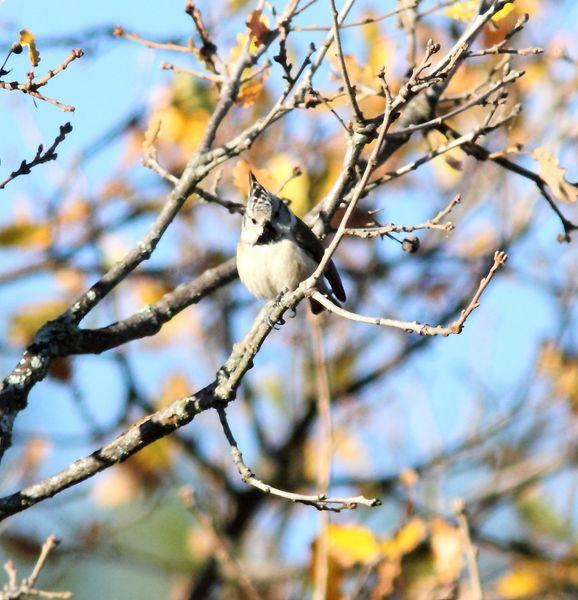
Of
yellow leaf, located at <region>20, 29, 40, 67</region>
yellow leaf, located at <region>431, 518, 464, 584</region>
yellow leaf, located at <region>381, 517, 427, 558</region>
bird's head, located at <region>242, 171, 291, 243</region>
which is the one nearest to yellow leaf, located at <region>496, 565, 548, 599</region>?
yellow leaf, located at <region>431, 518, 464, 584</region>

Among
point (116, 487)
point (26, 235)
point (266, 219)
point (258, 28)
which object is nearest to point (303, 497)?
point (258, 28)

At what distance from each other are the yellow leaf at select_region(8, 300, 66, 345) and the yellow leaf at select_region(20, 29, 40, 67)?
3.54m

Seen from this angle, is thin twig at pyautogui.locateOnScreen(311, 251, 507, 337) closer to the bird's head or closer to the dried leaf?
the dried leaf

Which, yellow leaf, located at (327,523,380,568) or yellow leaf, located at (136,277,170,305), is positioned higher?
yellow leaf, located at (136,277,170,305)

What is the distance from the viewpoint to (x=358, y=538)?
141 inches

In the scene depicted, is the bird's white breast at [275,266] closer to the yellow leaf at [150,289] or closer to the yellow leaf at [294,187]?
the yellow leaf at [294,187]

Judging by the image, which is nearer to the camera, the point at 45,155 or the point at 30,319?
the point at 45,155

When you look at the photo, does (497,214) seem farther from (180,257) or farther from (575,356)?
(180,257)

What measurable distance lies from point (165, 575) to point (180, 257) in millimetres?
2153

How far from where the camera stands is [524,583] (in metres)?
5.79

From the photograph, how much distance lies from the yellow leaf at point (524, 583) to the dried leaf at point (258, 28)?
3974mm

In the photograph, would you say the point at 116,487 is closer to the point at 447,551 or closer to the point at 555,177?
the point at 447,551

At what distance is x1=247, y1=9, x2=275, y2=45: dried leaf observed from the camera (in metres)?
2.92

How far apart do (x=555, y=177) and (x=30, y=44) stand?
1.66 metres
